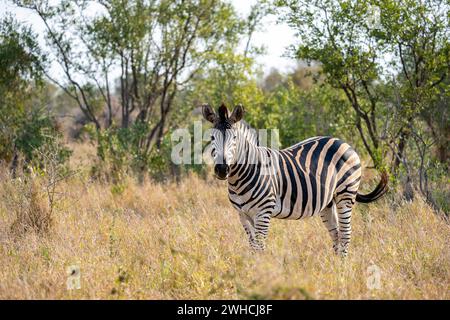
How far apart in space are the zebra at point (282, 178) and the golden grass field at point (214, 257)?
0.89 feet

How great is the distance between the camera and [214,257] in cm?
493

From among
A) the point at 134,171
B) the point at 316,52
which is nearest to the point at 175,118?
the point at 134,171

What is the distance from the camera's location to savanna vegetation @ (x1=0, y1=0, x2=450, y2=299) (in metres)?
4.34

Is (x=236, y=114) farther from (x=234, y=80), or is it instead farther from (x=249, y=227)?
(x=234, y=80)

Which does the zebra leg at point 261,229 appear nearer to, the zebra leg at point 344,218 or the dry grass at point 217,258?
the dry grass at point 217,258

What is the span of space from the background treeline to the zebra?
1.88 meters

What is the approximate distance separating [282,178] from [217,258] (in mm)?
1173

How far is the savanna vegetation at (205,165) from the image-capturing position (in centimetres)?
434

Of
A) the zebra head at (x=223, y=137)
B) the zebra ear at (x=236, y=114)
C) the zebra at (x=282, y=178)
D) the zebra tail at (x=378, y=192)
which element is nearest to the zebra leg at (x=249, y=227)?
the zebra at (x=282, y=178)

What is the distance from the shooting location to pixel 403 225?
234 inches

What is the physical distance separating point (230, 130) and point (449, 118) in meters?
6.55

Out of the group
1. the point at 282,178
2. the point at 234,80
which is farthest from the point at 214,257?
the point at 234,80
